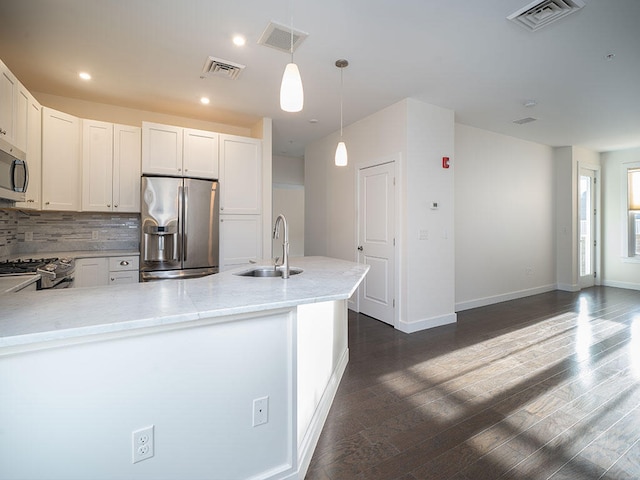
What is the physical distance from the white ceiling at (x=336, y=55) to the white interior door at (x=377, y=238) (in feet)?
2.95

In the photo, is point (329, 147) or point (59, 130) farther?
point (329, 147)

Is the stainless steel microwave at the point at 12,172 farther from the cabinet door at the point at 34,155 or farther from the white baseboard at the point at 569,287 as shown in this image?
the white baseboard at the point at 569,287

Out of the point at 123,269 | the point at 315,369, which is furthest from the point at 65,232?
the point at 315,369

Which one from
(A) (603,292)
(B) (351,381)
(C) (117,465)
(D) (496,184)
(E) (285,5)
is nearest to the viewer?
(C) (117,465)

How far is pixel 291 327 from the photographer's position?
Result: 1471 mm

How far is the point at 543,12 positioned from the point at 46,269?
4.23 metres

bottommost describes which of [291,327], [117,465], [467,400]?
[467,400]

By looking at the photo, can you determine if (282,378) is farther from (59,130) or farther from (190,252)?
(59,130)

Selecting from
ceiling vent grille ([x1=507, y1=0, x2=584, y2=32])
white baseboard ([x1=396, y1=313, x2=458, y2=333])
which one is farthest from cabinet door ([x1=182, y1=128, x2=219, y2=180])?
ceiling vent grille ([x1=507, y1=0, x2=584, y2=32])

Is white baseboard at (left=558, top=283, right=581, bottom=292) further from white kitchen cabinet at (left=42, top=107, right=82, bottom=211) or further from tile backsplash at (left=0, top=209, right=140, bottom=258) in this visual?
white kitchen cabinet at (left=42, top=107, right=82, bottom=211)

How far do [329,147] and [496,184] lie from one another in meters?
2.79

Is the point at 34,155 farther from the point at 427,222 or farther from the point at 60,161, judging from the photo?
the point at 427,222

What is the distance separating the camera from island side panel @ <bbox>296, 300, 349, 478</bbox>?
1617 millimetres

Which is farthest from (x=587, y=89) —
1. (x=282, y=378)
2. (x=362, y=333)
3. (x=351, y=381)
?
(x=282, y=378)
